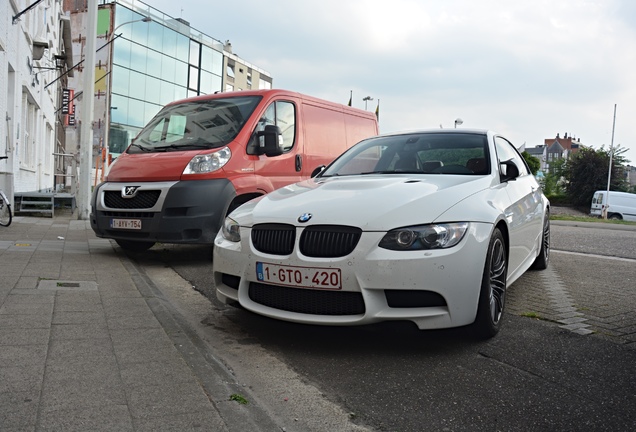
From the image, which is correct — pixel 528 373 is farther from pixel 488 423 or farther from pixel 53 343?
pixel 53 343

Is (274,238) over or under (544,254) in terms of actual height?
over

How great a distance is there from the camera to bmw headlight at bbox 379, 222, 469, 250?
3.53 meters

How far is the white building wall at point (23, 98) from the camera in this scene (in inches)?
529

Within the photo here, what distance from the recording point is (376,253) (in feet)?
11.5

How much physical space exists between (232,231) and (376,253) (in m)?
1.22

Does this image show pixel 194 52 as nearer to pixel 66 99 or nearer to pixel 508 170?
pixel 66 99

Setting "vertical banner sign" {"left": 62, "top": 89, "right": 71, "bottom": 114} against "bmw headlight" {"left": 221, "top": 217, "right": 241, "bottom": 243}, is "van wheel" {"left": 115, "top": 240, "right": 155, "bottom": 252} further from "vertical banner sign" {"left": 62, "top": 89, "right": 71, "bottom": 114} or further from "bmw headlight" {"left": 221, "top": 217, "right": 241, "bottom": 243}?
"vertical banner sign" {"left": 62, "top": 89, "right": 71, "bottom": 114}

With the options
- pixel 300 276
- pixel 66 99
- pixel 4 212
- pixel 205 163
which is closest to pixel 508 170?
pixel 300 276

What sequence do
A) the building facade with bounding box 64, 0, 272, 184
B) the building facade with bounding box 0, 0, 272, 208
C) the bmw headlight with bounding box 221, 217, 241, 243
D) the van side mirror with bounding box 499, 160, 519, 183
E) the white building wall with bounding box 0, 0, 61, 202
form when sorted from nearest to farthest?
the bmw headlight with bounding box 221, 217, 241, 243, the van side mirror with bounding box 499, 160, 519, 183, the white building wall with bounding box 0, 0, 61, 202, the building facade with bounding box 0, 0, 272, 208, the building facade with bounding box 64, 0, 272, 184

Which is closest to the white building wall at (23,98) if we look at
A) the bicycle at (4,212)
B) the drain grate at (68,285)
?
the bicycle at (4,212)

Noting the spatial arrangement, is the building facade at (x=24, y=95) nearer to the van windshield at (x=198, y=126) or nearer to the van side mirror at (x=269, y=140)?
the van windshield at (x=198, y=126)

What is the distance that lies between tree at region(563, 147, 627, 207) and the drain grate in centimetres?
6145

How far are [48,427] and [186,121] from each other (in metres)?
5.89

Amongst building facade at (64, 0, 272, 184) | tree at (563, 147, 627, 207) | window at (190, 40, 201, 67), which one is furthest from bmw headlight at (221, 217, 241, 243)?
tree at (563, 147, 627, 207)
